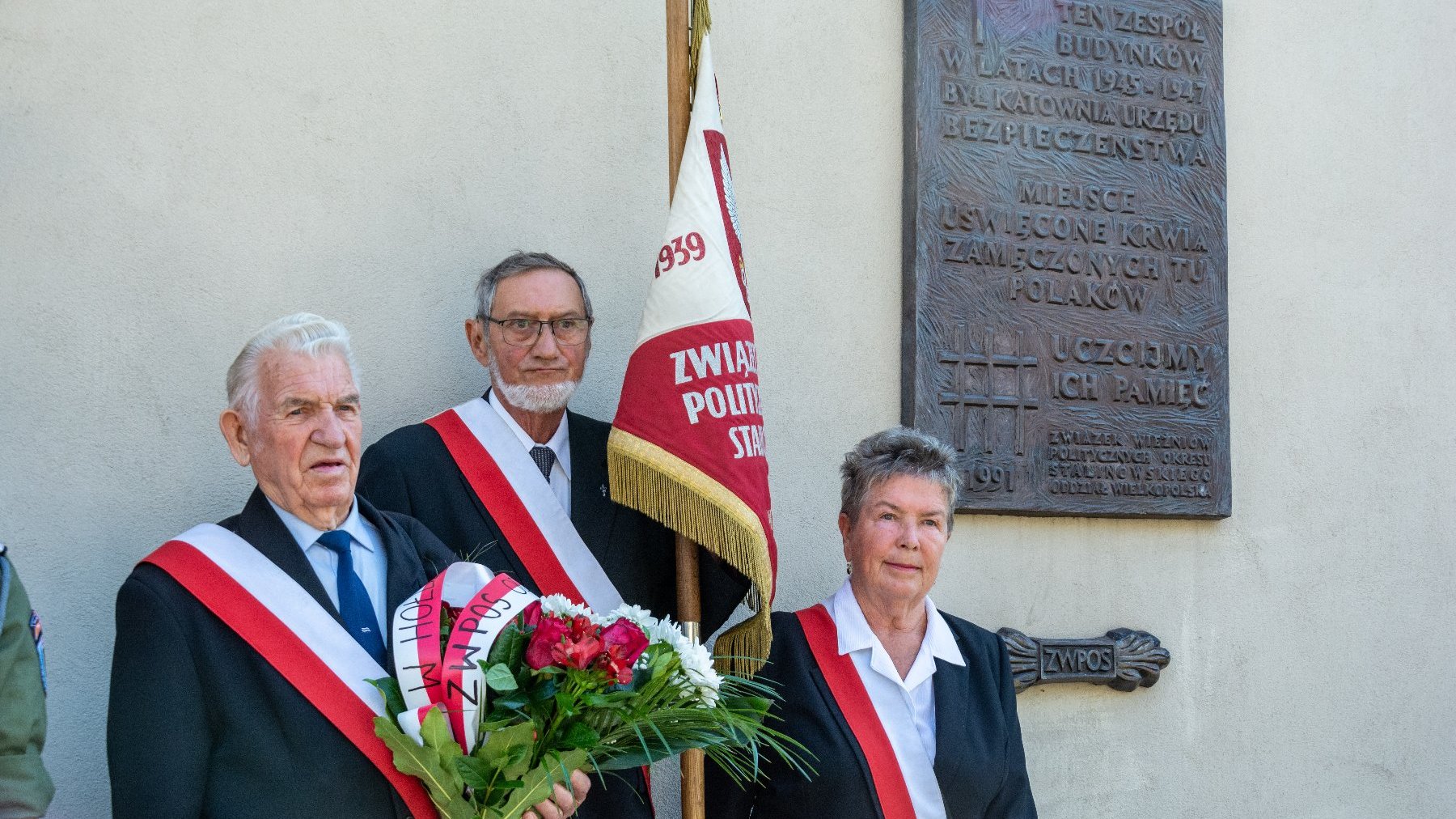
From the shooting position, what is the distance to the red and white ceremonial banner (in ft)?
10.5

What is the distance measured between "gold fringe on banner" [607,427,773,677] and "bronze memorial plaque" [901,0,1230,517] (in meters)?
1.01

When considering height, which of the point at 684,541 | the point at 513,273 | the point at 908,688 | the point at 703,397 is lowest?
the point at 908,688

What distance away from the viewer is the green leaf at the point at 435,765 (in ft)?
7.50

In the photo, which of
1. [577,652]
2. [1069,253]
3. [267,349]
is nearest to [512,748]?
[577,652]

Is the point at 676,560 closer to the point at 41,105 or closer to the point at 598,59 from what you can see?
the point at 598,59

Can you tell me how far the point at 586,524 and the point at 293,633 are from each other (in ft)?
3.12

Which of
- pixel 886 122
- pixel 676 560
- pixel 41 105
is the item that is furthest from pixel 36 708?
pixel 886 122

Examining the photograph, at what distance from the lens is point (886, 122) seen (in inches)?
165

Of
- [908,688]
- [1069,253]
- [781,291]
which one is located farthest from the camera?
[1069,253]

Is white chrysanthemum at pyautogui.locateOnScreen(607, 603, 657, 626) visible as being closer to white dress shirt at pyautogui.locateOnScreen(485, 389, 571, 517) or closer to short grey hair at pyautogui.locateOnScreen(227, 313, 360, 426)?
short grey hair at pyautogui.locateOnScreen(227, 313, 360, 426)

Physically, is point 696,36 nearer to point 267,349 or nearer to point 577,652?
point 267,349

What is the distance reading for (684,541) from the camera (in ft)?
10.7

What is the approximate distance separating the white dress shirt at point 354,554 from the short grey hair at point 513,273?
31.3 inches

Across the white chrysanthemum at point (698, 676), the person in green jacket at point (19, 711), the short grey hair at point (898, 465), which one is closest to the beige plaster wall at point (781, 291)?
the short grey hair at point (898, 465)
